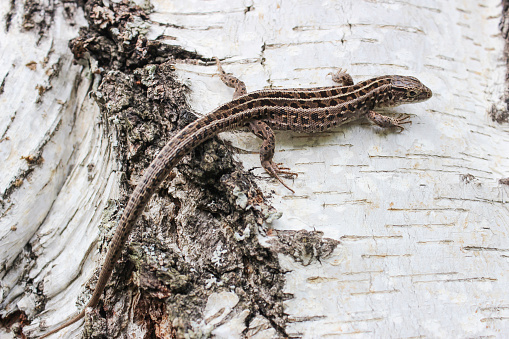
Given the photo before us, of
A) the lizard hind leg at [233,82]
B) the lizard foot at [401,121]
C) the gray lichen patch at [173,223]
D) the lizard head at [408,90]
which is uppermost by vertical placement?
the lizard head at [408,90]

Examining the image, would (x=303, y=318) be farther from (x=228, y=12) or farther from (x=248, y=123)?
(x=228, y=12)

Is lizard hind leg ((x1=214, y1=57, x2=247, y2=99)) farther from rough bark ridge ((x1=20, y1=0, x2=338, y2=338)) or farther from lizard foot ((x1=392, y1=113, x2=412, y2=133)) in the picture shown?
lizard foot ((x1=392, y1=113, x2=412, y2=133))

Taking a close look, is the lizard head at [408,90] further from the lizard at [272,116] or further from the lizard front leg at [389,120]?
the lizard front leg at [389,120]

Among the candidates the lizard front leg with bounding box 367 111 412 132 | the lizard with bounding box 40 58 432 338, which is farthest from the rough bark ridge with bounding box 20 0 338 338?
the lizard front leg with bounding box 367 111 412 132

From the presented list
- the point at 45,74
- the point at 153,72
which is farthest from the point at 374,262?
the point at 45,74

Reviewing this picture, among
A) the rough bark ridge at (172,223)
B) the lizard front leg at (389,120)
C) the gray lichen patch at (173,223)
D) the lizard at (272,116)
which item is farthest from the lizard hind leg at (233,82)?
the lizard front leg at (389,120)

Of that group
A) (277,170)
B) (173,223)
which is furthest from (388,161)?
(173,223)
